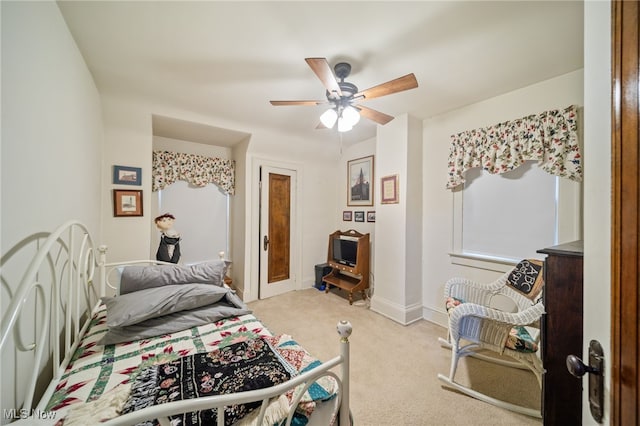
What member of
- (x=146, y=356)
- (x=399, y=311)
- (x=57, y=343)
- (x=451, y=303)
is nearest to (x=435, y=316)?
(x=399, y=311)

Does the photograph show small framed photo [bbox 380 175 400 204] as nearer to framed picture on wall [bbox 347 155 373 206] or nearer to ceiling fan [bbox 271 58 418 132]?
framed picture on wall [bbox 347 155 373 206]

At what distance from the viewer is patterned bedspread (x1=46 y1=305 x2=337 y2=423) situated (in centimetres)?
93

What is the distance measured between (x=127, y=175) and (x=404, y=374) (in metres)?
3.28

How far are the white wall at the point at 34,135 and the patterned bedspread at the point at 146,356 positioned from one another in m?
0.17

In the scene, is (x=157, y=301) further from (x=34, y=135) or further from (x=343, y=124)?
(x=343, y=124)

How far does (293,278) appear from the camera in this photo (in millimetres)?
3844

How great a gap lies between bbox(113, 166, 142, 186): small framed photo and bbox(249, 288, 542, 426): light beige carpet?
2103mm

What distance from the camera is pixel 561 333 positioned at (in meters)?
1.02

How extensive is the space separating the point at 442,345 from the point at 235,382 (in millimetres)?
2137

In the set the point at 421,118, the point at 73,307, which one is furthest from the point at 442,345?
the point at 73,307

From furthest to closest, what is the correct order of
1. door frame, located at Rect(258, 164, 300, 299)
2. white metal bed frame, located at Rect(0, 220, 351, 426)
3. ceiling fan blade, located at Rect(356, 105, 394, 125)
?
1. door frame, located at Rect(258, 164, 300, 299)
2. ceiling fan blade, located at Rect(356, 105, 394, 125)
3. white metal bed frame, located at Rect(0, 220, 351, 426)

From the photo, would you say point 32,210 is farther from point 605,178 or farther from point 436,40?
point 436,40

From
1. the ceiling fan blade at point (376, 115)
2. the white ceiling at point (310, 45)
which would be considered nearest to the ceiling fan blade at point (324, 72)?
the white ceiling at point (310, 45)

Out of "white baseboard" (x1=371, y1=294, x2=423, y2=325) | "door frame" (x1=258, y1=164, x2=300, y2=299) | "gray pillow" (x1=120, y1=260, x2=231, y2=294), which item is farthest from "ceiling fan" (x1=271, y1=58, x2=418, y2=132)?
"white baseboard" (x1=371, y1=294, x2=423, y2=325)
